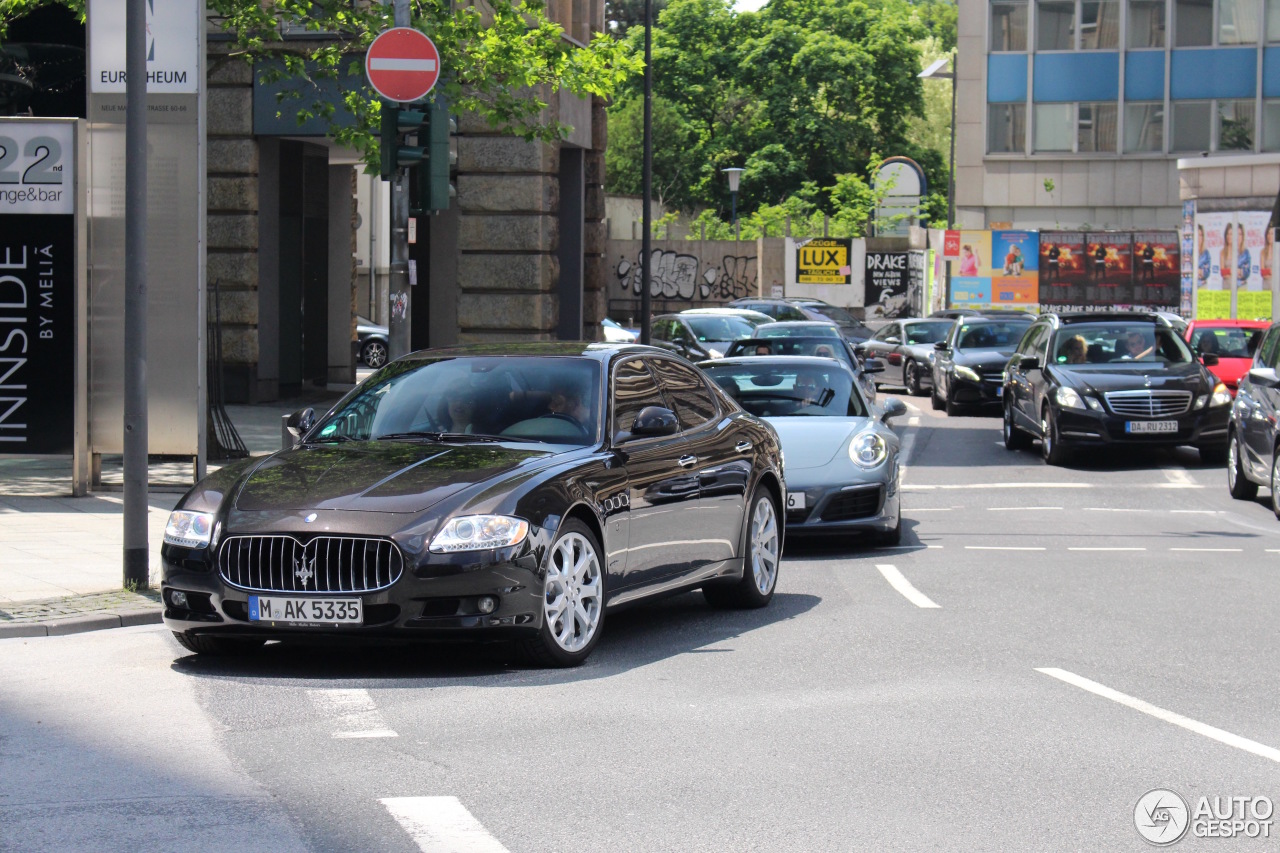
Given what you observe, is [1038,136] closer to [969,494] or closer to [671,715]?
[969,494]

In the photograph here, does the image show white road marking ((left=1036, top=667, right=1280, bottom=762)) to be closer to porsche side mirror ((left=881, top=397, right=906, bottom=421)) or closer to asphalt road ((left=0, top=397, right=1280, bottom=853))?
asphalt road ((left=0, top=397, right=1280, bottom=853))

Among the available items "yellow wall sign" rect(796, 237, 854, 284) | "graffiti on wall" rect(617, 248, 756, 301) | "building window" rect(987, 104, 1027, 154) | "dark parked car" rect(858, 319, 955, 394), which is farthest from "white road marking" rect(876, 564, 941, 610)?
"building window" rect(987, 104, 1027, 154)

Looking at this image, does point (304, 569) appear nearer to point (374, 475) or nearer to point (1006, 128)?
point (374, 475)

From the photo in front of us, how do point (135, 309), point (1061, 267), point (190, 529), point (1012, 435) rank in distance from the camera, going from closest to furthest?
→ point (190, 529), point (135, 309), point (1012, 435), point (1061, 267)

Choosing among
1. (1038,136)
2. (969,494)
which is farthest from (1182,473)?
(1038,136)

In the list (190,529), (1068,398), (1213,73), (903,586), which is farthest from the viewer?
(1213,73)

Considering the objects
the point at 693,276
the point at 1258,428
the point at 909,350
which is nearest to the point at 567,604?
the point at 1258,428

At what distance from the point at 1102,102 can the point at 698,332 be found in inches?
1394

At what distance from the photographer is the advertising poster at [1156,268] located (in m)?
49.5

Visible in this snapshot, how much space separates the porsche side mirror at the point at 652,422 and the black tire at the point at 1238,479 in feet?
32.1

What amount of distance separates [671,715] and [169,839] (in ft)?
7.72

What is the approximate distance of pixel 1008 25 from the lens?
205 ft

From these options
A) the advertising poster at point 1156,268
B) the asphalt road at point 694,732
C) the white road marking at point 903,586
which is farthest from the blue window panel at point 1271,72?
the asphalt road at point 694,732

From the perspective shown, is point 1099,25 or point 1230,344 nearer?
point 1230,344
